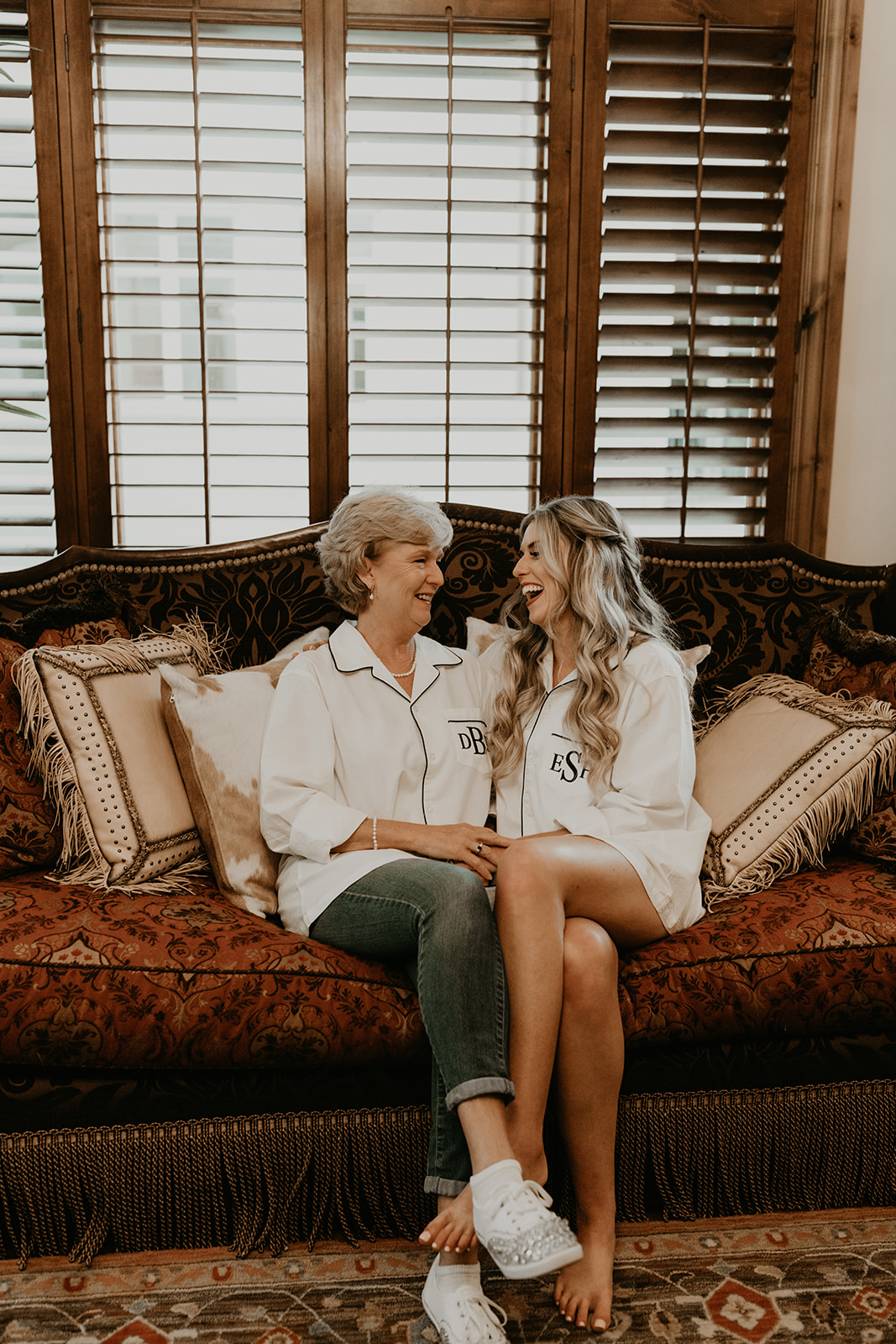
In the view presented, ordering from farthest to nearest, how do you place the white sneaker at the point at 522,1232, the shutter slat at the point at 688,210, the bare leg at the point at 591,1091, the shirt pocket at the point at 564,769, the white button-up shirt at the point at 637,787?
the shutter slat at the point at 688,210 → the shirt pocket at the point at 564,769 → the white button-up shirt at the point at 637,787 → the bare leg at the point at 591,1091 → the white sneaker at the point at 522,1232

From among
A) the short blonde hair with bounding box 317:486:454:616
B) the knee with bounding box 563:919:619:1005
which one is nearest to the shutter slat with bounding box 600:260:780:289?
the short blonde hair with bounding box 317:486:454:616

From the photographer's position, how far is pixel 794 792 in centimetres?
179

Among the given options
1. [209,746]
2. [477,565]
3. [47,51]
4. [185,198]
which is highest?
[47,51]

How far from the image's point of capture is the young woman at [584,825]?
4.68ft

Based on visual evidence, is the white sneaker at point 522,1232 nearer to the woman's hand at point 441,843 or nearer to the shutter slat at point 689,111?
the woman's hand at point 441,843

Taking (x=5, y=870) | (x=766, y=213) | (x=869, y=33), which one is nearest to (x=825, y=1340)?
(x=5, y=870)

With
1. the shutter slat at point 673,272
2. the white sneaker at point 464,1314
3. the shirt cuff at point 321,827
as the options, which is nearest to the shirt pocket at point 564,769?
the shirt cuff at point 321,827

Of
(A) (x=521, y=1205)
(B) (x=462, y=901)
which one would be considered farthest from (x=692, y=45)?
(A) (x=521, y=1205)

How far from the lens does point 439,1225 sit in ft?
4.40

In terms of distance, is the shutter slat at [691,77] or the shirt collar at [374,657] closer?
the shirt collar at [374,657]

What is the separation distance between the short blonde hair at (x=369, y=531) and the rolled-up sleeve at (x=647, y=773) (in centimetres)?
52

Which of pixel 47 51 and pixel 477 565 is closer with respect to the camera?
pixel 477 565

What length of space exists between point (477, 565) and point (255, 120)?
1.25 meters

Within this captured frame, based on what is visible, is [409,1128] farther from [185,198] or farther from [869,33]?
[869,33]
